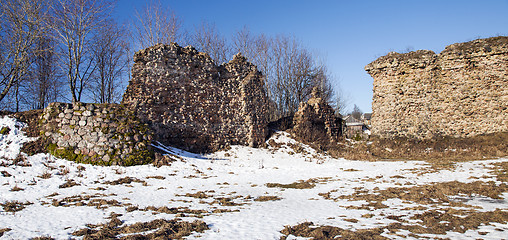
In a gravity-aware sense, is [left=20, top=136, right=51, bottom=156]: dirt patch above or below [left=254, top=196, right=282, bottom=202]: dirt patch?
above

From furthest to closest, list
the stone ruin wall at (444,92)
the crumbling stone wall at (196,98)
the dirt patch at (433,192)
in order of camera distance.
→ the stone ruin wall at (444,92) < the crumbling stone wall at (196,98) < the dirt patch at (433,192)

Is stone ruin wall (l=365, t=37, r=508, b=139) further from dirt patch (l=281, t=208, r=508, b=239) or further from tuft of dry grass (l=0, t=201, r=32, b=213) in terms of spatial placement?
tuft of dry grass (l=0, t=201, r=32, b=213)

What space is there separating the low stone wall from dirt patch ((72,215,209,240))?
226 inches

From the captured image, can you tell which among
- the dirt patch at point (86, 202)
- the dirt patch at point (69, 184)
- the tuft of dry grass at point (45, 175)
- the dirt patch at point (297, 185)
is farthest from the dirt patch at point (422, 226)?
the tuft of dry grass at point (45, 175)

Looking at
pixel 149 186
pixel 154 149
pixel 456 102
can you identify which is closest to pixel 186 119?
pixel 154 149

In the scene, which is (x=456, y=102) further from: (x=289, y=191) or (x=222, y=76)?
(x=289, y=191)

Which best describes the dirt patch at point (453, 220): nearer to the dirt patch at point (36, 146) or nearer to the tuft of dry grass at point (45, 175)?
the tuft of dry grass at point (45, 175)

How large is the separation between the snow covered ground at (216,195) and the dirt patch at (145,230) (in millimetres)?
145

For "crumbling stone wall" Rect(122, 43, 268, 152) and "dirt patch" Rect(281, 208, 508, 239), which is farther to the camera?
"crumbling stone wall" Rect(122, 43, 268, 152)

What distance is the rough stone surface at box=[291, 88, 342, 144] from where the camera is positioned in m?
17.0

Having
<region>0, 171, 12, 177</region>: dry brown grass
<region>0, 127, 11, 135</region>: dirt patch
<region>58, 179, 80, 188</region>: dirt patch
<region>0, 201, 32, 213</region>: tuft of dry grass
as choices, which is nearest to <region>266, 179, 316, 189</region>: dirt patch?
<region>58, 179, 80, 188</region>: dirt patch

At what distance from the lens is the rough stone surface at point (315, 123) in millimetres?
17003

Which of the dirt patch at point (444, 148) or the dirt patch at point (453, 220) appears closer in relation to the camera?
the dirt patch at point (453, 220)

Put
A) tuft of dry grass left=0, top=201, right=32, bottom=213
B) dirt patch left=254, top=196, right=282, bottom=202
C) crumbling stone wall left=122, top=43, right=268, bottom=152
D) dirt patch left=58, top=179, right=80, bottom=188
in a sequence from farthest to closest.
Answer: crumbling stone wall left=122, top=43, right=268, bottom=152 < dirt patch left=58, top=179, right=80, bottom=188 < dirt patch left=254, top=196, right=282, bottom=202 < tuft of dry grass left=0, top=201, right=32, bottom=213
